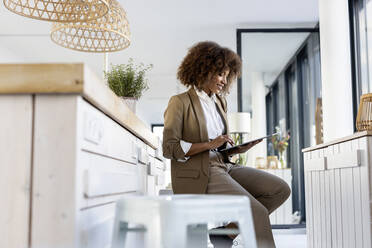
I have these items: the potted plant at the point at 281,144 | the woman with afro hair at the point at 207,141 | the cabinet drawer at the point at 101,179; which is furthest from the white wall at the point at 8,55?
the cabinet drawer at the point at 101,179

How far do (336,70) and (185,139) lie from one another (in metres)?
2.08

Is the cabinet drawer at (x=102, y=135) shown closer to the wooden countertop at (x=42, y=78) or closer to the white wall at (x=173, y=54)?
the wooden countertop at (x=42, y=78)

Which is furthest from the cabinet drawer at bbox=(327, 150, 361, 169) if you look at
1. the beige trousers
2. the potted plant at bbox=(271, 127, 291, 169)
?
the potted plant at bbox=(271, 127, 291, 169)

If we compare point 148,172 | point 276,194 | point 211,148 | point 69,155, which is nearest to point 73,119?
point 69,155

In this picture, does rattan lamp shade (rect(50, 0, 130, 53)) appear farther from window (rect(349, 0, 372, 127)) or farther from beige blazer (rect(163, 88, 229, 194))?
window (rect(349, 0, 372, 127))

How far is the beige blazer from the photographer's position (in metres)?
2.04

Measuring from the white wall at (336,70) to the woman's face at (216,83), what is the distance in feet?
5.36

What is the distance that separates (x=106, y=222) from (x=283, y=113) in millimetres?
5706

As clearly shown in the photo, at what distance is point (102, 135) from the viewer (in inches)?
56.0

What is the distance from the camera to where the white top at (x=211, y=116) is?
7.24 feet

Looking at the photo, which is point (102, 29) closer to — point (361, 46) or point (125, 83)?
point (125, 83)

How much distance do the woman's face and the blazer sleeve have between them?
0.73 feet

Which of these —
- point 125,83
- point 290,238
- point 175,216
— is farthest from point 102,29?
point 290,238

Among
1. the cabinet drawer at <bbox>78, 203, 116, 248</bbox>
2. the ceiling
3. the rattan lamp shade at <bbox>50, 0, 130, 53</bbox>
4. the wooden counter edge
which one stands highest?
the ceiling
